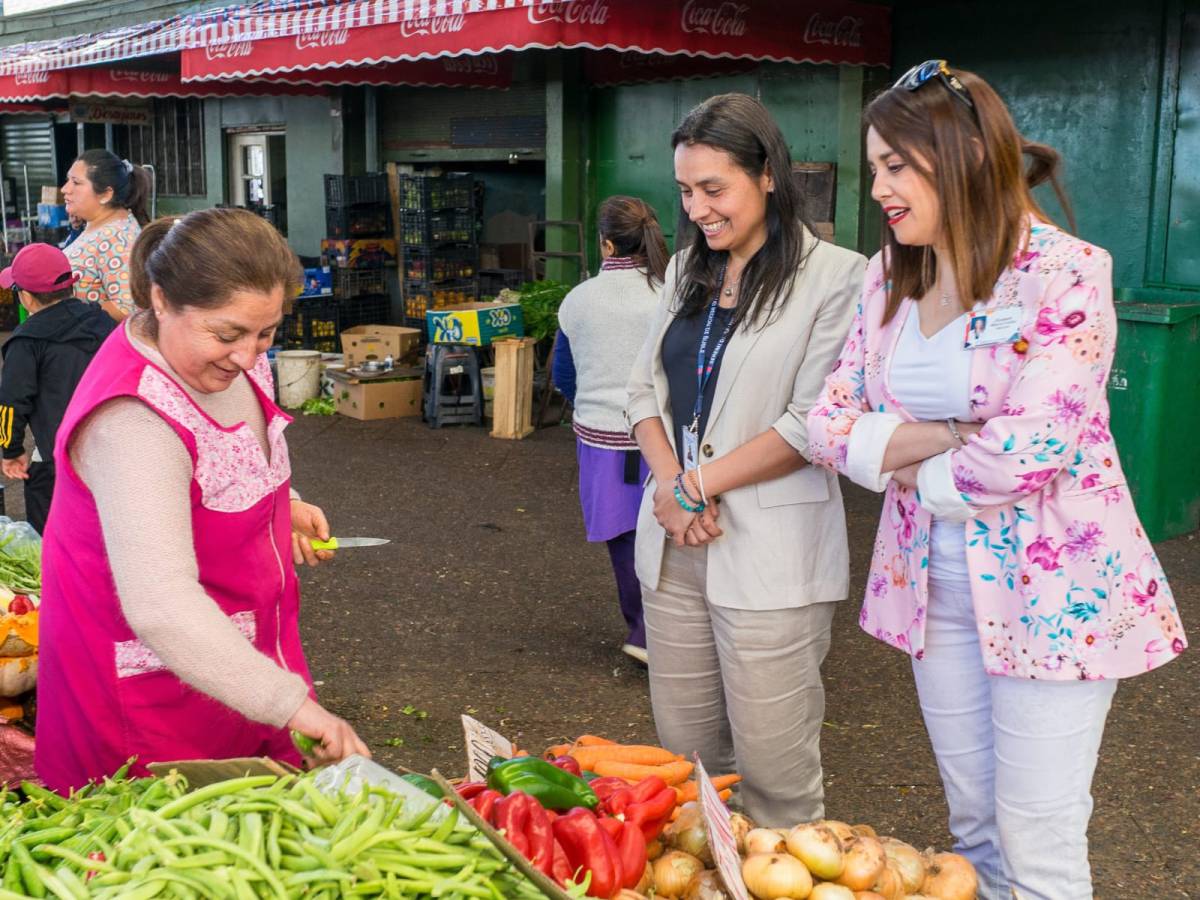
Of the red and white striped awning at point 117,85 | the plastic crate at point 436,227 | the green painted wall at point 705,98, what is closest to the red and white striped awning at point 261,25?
the red and white striped awning at point 117,85

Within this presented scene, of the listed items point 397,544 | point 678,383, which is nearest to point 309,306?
point 397,544

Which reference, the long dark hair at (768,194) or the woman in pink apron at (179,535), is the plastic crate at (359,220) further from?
the woman in pink apron at (179,535)

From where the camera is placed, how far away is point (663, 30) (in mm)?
8641

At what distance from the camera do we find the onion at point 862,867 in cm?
236

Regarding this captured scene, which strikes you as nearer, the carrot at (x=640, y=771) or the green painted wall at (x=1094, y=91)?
the carrot at (x=640, y=771)

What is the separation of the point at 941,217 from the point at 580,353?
3015 mm

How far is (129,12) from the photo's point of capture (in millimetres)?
18219

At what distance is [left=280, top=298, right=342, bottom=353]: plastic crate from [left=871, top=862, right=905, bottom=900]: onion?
1117cm

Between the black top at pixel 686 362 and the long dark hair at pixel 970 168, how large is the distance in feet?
2.60

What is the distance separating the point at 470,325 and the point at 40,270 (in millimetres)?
5291

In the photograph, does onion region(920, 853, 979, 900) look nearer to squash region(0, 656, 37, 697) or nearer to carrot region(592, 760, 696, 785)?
carrot region(592, 760, 696, 785)

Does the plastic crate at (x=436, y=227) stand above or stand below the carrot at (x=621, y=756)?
above

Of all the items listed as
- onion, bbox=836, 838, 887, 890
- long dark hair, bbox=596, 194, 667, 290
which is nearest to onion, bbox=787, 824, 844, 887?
onion, bbox=836, 838, 887, 890

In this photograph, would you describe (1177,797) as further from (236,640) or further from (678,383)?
(236,640)
